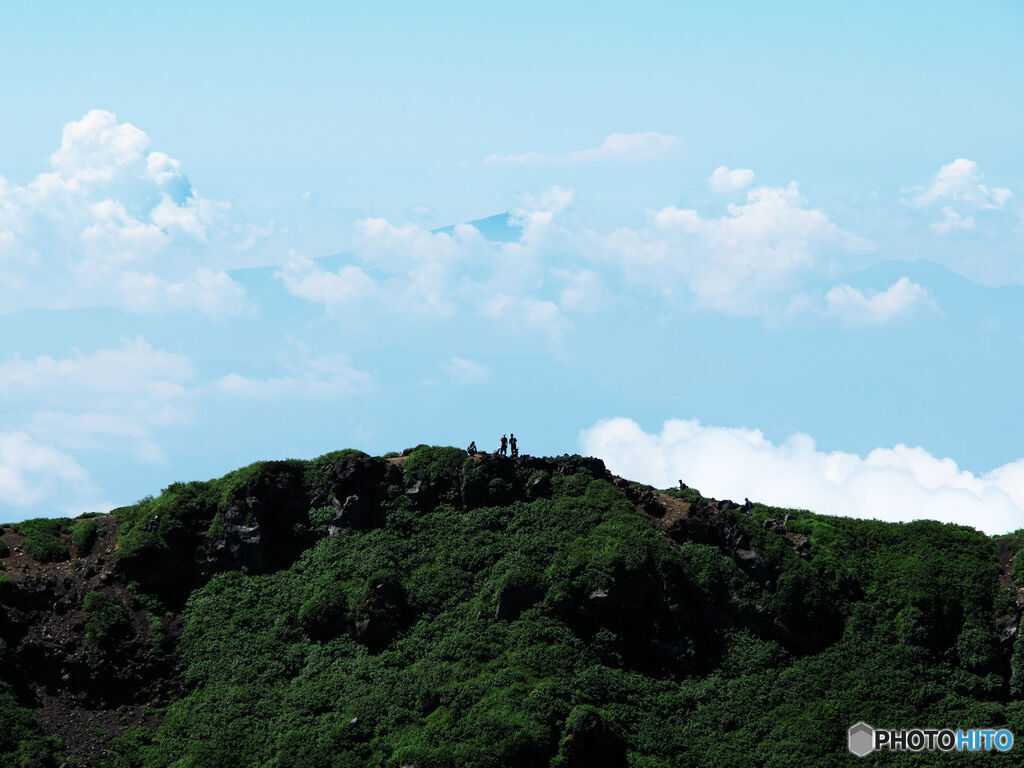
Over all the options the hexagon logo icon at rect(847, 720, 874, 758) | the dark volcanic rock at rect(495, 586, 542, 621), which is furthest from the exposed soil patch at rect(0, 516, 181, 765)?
the hexagon logo icon at rect(847, 720, 874, 758)

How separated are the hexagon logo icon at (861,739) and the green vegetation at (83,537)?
6725 centimetres

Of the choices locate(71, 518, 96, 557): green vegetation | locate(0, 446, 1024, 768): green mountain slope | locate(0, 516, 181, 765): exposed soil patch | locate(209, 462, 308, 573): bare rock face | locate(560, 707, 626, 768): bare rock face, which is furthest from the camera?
locate(71, 518, 96, 557): green vegetation

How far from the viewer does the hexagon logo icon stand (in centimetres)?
6950

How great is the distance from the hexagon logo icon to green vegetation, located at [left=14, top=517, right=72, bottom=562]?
6868cm

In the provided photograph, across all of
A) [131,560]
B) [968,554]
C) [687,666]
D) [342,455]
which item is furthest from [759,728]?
[131,560]

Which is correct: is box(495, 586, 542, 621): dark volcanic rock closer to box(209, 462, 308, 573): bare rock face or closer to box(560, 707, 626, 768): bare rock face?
box(560, 707, 626, 768): bare rock face

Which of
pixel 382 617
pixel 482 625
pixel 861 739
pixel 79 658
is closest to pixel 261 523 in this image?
pixel 382 617

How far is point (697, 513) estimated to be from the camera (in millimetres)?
88438

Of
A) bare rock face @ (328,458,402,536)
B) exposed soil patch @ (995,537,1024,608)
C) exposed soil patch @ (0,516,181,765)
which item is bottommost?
exposed soil patch @ (0,516,181,765)

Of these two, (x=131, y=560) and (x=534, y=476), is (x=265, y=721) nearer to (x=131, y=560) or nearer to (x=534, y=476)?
(x=131, y=560)

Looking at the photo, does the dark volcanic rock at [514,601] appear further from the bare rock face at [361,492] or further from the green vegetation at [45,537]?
the green vegetation at [45,537]

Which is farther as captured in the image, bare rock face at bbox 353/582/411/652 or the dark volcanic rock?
bare rock face at bbox 353/582/411/652

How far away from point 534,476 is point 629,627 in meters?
17.8

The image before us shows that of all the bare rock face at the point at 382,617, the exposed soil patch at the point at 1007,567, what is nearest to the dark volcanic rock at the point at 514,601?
the bare rock face at the point at 382,617
